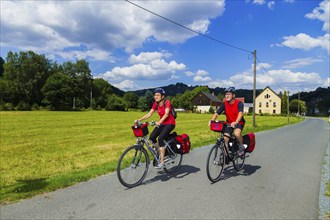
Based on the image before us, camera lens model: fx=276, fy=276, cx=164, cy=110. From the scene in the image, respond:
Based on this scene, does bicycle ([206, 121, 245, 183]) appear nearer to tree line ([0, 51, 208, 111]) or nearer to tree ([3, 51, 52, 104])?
tree line ([0, 51, 208, 111])

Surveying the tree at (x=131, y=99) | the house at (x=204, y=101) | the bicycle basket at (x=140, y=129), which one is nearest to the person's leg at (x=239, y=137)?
the bicycle basket at (x=140, y=129)

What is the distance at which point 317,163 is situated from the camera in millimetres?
8461

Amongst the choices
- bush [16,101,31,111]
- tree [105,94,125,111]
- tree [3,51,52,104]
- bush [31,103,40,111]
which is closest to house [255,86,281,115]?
tree [105,94,125,111]

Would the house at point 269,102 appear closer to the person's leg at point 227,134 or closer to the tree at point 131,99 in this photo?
the tree at point 131,99

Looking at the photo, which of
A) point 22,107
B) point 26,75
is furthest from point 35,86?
point 22,107

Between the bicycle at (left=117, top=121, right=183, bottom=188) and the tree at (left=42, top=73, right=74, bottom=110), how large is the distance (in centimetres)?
7546

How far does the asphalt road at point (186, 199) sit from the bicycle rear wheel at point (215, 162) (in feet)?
0.54

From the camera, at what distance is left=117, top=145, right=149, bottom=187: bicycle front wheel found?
5.27 m

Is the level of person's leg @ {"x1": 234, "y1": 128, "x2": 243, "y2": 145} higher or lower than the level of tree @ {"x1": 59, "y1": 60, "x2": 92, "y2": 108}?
lower

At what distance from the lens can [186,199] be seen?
4676 millimetres

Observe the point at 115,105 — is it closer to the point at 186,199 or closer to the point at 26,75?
the point at 26,75

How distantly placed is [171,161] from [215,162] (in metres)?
1.04

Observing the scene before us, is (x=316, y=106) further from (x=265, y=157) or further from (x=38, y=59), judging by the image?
(x=265, y=157)

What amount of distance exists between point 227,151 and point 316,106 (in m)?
153
